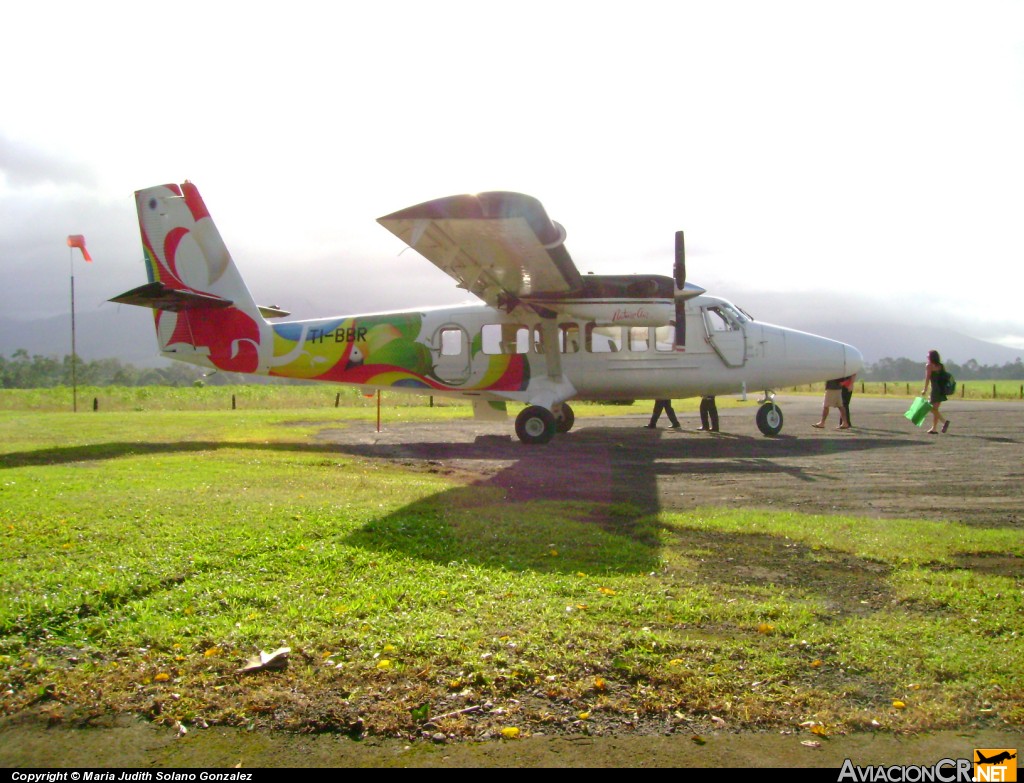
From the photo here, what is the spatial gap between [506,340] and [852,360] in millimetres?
7986

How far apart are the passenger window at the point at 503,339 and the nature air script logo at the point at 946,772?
13929mm

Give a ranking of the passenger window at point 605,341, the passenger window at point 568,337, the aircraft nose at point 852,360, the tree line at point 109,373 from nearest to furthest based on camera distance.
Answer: the passenger window at point 568,337
the passenger window at point 605,341
the aircraft nose at point 852,360
the tree line at point 109,373

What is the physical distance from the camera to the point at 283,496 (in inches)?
341

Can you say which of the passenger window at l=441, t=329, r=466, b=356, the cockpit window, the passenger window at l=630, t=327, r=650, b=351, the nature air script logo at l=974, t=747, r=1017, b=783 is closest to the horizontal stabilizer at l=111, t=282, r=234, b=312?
the passenger window at l=441, t=329, r=466, b=356

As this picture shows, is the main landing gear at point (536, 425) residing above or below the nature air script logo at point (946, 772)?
above

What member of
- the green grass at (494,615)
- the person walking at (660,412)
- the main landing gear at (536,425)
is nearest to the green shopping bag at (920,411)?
the person walking at (660,412)

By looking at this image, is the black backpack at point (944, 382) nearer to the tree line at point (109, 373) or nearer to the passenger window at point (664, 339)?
the passenger window at point (664, 339)

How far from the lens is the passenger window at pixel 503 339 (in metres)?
16.9

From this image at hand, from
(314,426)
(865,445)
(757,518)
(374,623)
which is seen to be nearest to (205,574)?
(374,623)

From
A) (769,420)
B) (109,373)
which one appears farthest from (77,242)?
(109,373)

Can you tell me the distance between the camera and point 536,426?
15.9 metres

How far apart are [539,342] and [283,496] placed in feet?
29.6

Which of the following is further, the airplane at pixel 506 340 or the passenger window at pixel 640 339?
the passenger window at pixel 640 339

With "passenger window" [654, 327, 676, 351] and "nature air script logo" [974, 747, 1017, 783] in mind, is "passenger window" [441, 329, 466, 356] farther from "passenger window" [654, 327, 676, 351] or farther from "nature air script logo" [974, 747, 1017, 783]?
"nature air script logo" [974, 747, 1017, 783]
